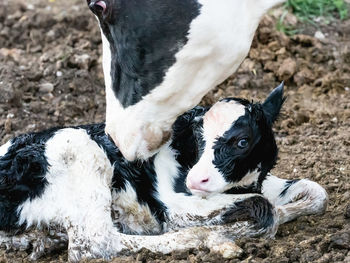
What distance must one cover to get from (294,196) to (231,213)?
58 cm

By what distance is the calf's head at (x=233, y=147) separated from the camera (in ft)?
14.1

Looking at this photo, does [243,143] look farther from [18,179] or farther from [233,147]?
[18,179]

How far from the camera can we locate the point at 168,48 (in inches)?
156

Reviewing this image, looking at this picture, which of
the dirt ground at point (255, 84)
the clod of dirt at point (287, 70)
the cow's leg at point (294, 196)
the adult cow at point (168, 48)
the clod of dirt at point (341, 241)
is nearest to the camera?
the adult cow at point (168, 48)

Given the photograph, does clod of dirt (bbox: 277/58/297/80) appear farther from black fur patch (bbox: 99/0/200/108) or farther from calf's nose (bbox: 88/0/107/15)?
calf's nose (bbox: 88/0/107/15)

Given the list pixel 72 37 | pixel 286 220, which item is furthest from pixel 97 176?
pixel 72 37


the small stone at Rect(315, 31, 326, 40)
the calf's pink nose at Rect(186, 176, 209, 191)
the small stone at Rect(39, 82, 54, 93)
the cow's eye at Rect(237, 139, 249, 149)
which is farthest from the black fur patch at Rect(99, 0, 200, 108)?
the small stone at Rect(315, 31, 326, 40)

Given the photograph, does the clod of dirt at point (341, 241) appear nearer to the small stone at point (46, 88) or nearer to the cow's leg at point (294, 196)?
the cow's leg at point (294, 196)

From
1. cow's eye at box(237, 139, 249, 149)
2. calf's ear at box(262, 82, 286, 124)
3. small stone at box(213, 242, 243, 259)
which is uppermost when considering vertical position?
calf's ear at box(262, 82, 286, 124)

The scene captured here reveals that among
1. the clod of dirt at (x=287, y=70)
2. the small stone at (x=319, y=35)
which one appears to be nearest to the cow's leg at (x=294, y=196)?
the clod of dirt at (x=287, y=70)

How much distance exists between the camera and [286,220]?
4824mm

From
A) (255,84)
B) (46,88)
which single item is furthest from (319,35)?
(46,88)

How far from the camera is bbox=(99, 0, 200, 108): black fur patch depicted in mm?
3938

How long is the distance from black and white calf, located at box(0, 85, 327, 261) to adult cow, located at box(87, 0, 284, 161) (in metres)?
0.44
